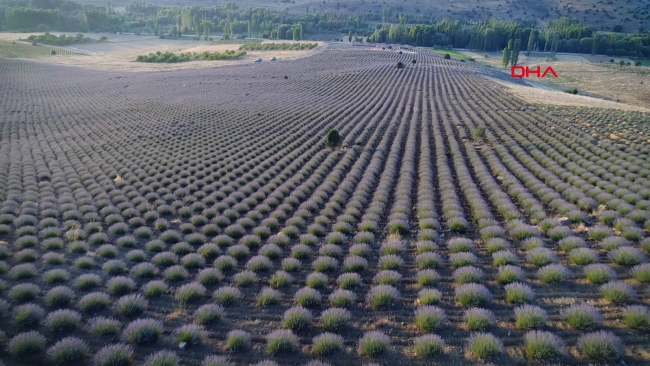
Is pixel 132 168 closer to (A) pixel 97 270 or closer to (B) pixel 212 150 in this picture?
(B) pixel 212 150

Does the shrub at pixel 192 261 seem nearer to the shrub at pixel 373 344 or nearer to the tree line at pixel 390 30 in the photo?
the shrub at pixel 373 344

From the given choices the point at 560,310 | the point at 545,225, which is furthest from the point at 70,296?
the point at 545,225

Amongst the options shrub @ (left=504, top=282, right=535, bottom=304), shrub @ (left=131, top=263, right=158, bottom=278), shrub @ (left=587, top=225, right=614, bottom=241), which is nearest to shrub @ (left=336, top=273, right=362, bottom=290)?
shrub @ (left=504, top=282, right=535, bottom=304)

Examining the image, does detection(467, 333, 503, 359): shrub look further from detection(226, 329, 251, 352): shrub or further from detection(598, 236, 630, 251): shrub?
detection(598, 236, 630, 251): shrub

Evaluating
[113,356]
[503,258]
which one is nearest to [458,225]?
[503,258]

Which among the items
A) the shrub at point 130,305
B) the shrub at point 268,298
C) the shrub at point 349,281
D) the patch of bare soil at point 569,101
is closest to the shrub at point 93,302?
the shrub at point 130,305

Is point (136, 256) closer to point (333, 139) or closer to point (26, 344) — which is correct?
point (26, 344)
